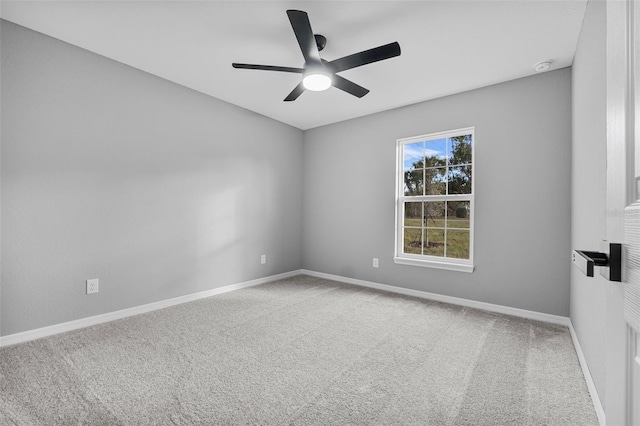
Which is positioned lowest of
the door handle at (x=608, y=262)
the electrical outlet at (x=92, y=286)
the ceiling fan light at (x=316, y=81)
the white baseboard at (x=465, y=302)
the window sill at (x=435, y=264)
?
the white baseboard at (x=465, y=302)

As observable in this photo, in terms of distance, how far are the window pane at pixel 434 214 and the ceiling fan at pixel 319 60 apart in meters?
1.75

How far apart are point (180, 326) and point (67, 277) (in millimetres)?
1031

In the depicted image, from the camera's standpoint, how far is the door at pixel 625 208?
462 millimetres

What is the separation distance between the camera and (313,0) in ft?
6.52

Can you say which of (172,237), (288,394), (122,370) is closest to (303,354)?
(288,394)

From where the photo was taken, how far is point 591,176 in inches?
71.4

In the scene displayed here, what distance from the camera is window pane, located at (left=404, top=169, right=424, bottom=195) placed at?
12.5 ft

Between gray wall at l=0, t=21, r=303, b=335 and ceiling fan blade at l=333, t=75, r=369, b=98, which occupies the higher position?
ceiling fan blade at l=333, t=75, r=369, b=98

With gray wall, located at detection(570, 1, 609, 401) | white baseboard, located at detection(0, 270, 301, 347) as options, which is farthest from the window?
white baseboard, located at detection(0, 270, 301, 347)

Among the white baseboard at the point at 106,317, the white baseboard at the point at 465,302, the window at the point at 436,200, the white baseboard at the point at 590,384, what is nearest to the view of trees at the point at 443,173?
the window at the point at 436,200

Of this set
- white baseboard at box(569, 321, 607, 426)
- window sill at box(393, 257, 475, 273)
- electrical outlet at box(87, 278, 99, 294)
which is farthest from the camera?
window sill at box(393, 257, 475, 273)

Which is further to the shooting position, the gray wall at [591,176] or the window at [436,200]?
the window at [436,200]

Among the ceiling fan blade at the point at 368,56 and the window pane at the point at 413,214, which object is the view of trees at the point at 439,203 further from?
the ceiling fan blade at the point at 368,56

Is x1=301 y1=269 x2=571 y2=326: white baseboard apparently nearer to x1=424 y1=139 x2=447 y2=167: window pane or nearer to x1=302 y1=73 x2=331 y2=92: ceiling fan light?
x1=424 y1=139 x2=447 y2=167: window pane
